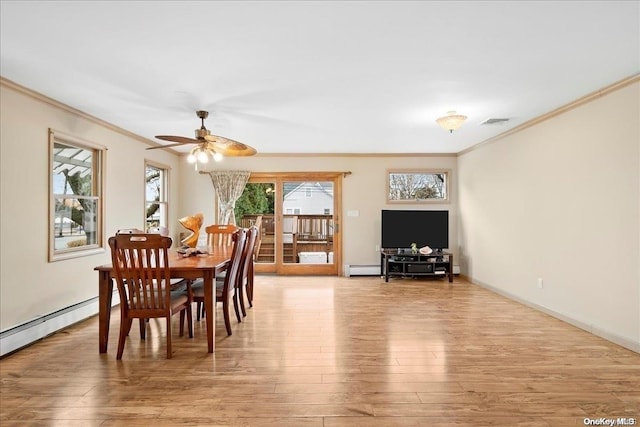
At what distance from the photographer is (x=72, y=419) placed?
211cm

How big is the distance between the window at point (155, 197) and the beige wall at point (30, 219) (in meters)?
1.50

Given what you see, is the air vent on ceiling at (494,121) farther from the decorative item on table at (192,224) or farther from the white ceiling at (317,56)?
the decorative item on table at (192,224)

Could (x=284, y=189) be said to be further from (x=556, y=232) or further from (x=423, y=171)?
(x=556, y=232)

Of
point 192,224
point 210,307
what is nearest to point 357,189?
point 192,224

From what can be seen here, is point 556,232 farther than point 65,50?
Yes

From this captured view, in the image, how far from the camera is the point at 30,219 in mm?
3336

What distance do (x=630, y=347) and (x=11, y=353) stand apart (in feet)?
17.5

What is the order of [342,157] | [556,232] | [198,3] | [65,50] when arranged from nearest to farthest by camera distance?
1. [198,3]
2. [65,50]
3. [556,232]
4. [342,157]

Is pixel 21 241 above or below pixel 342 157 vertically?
below

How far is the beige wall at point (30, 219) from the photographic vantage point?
3076 millimetres

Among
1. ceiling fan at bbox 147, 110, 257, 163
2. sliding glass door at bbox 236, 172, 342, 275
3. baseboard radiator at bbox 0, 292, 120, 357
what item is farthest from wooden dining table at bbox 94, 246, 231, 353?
sliding glass door at bbox 236, 172, 342, 275

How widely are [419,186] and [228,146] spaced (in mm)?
4182

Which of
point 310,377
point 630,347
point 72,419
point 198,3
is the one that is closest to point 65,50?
point 198,3

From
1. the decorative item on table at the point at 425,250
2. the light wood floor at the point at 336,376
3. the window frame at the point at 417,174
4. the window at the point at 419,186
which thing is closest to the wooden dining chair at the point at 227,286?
the light wood floor at the point at 336,376
